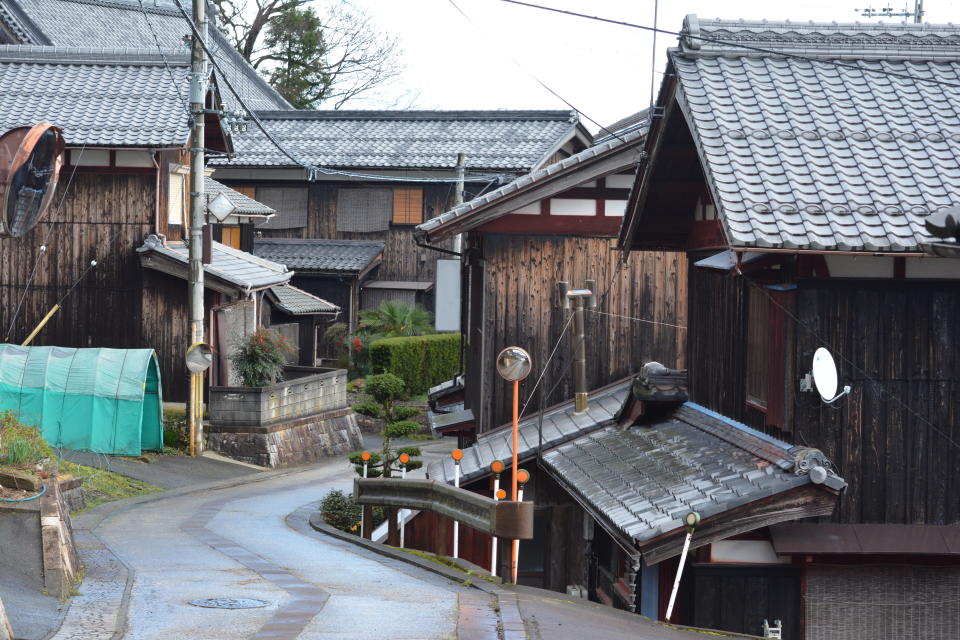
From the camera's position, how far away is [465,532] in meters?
15.9

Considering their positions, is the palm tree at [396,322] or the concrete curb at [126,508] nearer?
the concrete curb at [126,508]

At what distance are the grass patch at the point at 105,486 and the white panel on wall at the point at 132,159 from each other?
7167 mm

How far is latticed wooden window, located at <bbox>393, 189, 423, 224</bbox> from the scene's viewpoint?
39.8m

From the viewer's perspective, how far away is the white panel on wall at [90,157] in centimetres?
2475

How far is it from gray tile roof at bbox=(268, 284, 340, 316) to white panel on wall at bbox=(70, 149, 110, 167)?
343 inches

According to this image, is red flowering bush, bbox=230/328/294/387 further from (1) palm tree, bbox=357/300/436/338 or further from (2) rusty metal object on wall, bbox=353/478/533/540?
(2) rusty metal object on wall, bbox=353/478/533/540

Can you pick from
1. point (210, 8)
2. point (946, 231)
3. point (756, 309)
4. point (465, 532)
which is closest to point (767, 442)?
point (756, 309)

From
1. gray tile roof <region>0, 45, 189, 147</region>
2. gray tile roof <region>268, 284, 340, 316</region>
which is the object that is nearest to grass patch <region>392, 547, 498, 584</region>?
gray tile roof <region>0, 45, 189, 147</region>

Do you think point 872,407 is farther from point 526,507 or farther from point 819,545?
point 526,507

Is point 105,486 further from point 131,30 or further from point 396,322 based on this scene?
point 131,30

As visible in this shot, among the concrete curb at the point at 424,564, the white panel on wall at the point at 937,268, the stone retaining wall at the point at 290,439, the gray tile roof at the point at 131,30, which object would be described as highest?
the gray tile roof at the point at 131,30

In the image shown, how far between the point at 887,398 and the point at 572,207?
8409mm

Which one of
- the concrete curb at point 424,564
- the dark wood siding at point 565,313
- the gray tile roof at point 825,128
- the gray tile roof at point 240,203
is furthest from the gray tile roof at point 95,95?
the gray tile roof at point 825,128

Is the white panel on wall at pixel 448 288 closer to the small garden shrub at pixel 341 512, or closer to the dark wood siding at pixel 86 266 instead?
the small garden shrub at pixel 341 512
